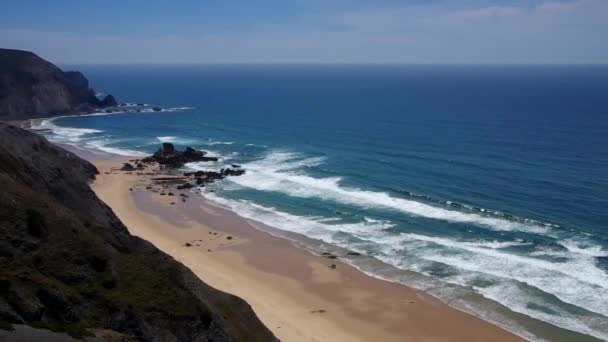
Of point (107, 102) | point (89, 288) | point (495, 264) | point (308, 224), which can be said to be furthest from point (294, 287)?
point (107, 102)

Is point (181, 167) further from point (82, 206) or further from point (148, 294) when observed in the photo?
point (148, 294)

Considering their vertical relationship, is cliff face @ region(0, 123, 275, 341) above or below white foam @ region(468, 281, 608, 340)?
above

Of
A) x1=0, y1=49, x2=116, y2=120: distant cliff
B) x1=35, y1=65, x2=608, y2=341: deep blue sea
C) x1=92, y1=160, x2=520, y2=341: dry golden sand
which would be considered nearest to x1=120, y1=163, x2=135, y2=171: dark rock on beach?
x1=35, y1=65, x2=608, y2=341: deep blue sea

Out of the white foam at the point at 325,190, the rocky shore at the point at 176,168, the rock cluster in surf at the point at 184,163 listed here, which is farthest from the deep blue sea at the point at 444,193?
the rocky shore at the point at 176,168

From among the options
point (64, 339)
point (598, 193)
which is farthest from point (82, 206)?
point (598, 193)

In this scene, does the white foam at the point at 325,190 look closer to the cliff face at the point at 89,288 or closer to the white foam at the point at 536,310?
the white foam at the point at 536,310

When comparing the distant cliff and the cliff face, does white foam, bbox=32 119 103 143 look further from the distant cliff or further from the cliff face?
the cliff face
